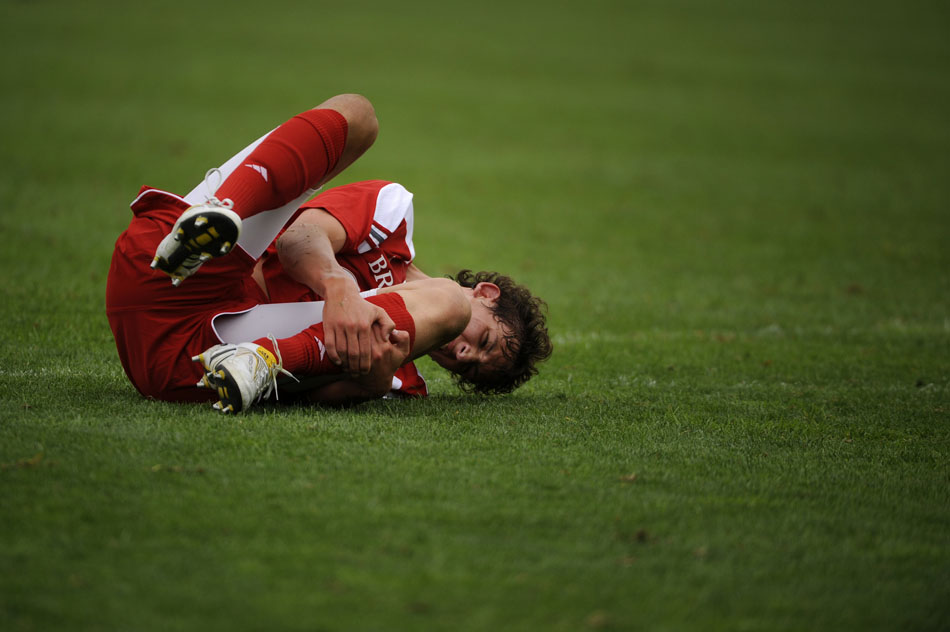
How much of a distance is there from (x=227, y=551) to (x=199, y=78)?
2253 centimetres

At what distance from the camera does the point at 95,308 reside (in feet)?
22.7

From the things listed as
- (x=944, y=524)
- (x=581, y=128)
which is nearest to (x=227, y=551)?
(x=944, y=524)

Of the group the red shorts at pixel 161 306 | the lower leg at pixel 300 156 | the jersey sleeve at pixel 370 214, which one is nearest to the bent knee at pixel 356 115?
the lower leg at pixel 300 156

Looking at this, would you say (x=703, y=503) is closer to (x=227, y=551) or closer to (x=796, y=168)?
(x=227, y=551)

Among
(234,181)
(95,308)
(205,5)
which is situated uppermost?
(205,5)

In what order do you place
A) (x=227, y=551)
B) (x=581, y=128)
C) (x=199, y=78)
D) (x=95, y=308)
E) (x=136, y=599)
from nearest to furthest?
1. (x=136, y=599)
2. (x=227, y=551)
3. (x=95, y=308)
4. (x=581, y=128)
5. (x=199, y=78)

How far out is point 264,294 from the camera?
4594 millimetres

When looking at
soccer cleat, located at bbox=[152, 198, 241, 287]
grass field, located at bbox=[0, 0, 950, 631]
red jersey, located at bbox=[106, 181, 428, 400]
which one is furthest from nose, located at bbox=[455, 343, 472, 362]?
soccer cleat, located at bbox=[152, 198, 241, 287]

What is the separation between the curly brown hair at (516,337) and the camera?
4.71 m

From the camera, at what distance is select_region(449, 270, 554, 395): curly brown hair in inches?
186

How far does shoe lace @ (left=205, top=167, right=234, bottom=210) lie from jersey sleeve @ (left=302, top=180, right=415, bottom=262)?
0.49 m

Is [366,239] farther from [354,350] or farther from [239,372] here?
[239,372]

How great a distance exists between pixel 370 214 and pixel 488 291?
0.72 meters

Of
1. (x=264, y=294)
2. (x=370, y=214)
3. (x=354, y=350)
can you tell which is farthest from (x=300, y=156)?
(x=354, y=350)
